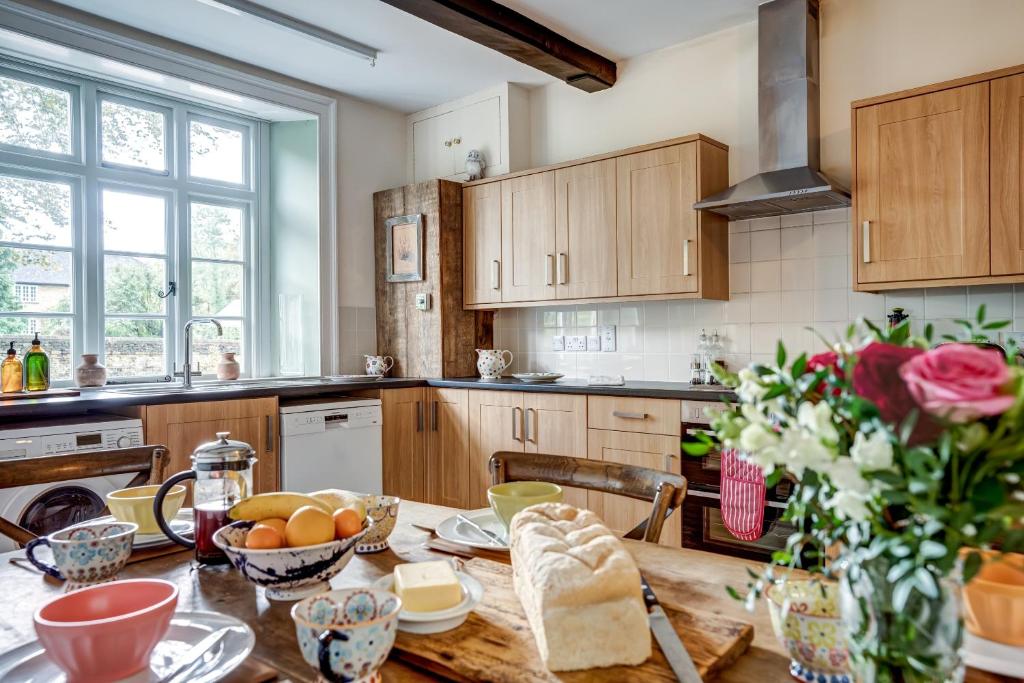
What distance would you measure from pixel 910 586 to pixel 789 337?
10.2 ft

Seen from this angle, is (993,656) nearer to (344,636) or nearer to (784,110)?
(344,636)

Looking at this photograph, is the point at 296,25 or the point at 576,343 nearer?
the point at 296,25

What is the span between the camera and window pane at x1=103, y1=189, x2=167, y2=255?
380cm

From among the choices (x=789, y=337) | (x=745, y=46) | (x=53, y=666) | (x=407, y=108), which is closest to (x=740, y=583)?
(x=53, y=666)

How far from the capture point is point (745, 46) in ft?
11.5

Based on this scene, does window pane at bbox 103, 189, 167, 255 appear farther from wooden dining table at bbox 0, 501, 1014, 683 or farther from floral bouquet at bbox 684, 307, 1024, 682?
floral bouquet at bbox 684, 307, 1024, 682

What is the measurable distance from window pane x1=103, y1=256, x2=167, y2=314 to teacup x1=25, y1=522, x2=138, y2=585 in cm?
324

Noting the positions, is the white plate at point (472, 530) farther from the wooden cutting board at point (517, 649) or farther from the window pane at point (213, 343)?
the window pane at point (213, 343)

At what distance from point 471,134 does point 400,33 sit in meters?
0.99

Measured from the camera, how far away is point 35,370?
10.5ft

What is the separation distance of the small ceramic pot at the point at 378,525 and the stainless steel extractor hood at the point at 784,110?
2.39 m

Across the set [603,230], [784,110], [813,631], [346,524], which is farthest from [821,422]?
[603,230]

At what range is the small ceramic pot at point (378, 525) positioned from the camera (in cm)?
119

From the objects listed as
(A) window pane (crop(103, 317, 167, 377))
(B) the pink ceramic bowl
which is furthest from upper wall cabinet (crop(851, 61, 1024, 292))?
(A) window pane (crop(103, 317, 167, 377))
